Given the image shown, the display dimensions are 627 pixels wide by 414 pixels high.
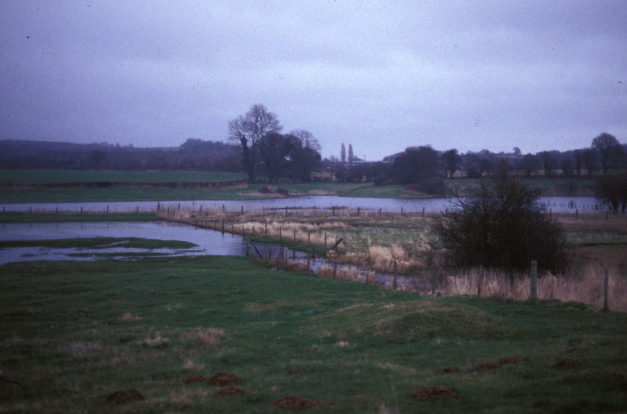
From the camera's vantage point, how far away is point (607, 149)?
382 feet

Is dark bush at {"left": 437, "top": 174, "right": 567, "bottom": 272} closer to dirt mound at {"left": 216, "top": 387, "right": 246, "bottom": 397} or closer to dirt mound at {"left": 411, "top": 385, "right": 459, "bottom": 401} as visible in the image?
dirt mound at {"left": 411, "top": 385, "right": 459, "bottom": 401}

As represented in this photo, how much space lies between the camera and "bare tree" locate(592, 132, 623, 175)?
11544 centimetres

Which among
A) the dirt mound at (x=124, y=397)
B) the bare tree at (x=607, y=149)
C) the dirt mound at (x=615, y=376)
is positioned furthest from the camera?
the bare tree at (x=607, y=149)

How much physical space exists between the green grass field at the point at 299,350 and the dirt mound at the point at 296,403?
113 millimetres

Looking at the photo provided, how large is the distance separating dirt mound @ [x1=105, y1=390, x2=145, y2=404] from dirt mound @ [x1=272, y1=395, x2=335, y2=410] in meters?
2.28

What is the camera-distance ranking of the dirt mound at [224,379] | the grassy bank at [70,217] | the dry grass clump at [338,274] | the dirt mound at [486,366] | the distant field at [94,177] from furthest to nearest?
the distant field at [94,177], the grassy bank at [70,217], the dry grass clump at [338,274], the dirt mound at [224,379], the dirt mound at [486,366]

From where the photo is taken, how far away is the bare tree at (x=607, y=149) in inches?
4545

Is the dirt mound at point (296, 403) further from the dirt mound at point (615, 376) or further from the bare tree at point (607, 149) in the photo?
the bare tree at point (607, 149)

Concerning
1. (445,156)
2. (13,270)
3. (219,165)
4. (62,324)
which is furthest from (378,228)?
(219,165)

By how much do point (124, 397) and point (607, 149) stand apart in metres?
129

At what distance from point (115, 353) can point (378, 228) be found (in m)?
45.3

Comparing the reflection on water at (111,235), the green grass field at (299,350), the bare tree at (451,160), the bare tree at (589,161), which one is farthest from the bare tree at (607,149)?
the green grass field at (299,350)

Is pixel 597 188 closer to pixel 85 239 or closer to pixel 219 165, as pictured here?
pixel 85 239

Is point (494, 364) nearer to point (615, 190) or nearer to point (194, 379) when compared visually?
point (194, 379)
